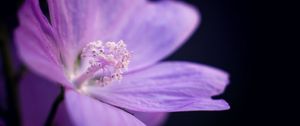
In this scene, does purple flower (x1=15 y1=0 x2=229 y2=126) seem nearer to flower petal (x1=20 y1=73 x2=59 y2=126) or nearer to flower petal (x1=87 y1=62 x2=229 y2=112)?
flower petal (x1=87 y1=62 x2=229 y2=112)

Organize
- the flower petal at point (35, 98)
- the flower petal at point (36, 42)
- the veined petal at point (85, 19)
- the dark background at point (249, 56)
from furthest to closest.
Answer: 1. the dark background at point (249, 56)
2. the flower petal at point (35, 98)
3. the veined petal at point (85, 19)
4. the flower petal at point (36, 42)

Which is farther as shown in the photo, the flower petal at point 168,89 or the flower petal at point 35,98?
the flower petal at point 35,98

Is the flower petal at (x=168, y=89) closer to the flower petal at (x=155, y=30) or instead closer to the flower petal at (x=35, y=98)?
the flower petal at (x=155, y=30)

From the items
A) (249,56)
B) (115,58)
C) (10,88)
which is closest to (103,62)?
(115,58)

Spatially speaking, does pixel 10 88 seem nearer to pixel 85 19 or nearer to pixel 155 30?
pixel 85 19

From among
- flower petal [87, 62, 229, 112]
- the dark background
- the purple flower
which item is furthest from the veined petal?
the dark background

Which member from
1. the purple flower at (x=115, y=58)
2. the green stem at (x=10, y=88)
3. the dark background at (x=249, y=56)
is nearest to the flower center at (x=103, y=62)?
the purple flower at (x=115, y=58)
